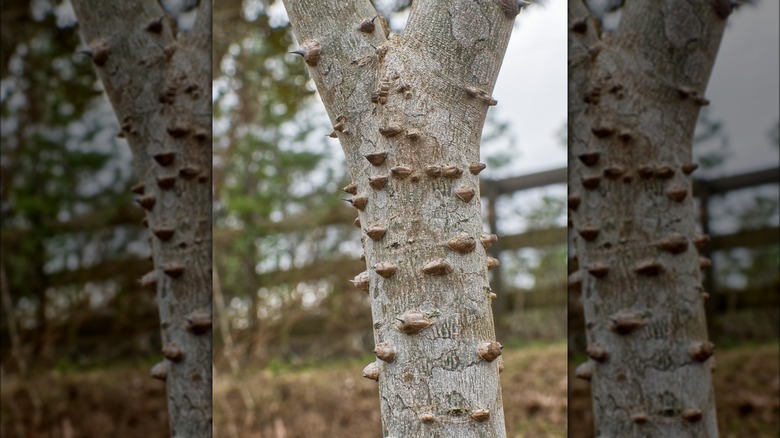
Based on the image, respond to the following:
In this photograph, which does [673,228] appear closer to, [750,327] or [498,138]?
[750,327]

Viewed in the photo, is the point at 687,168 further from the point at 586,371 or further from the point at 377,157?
the point at 377,157

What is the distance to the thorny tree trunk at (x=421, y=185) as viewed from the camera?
70 cm

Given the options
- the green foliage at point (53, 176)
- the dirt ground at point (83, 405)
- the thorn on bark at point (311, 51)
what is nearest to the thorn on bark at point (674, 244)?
the thorn on bark at point (311, 51)

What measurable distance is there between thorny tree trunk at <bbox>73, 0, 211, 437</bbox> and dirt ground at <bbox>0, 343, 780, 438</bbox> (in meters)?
0.35

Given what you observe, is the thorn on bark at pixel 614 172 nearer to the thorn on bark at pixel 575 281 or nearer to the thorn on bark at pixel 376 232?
the thorn on bark at pixel 575 281

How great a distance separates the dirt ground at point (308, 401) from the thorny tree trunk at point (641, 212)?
99 mm

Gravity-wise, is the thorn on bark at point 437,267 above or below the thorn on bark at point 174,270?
below

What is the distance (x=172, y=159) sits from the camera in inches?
44.1

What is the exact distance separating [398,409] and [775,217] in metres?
1.18

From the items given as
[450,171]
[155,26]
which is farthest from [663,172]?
[155,26]

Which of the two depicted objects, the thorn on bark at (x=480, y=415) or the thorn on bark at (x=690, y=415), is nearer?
the thorn on bark at (x=480, y=415)

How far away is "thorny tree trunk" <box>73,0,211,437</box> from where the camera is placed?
1096 mm

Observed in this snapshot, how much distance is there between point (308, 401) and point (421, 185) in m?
1.90

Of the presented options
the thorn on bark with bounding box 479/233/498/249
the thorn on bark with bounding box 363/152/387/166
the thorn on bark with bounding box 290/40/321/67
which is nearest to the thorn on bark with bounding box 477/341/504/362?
the thorn on bark with bounding box 479/233/498/249
